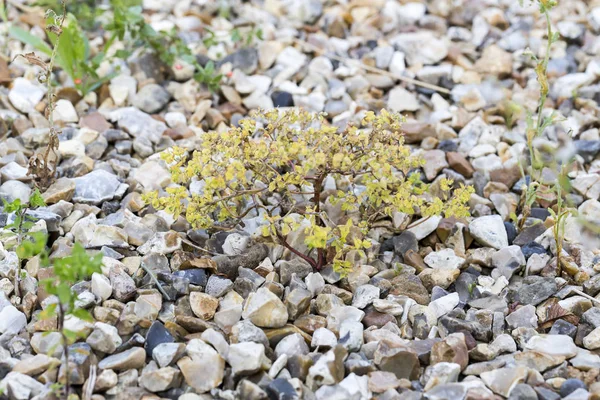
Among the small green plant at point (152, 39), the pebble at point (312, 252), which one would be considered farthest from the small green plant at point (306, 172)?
the small green plant at point (152, 39)

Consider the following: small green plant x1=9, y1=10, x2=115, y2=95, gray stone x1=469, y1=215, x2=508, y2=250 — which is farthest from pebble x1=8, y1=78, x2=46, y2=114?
gray stone x1=469, y1=215, x2=508, y2=250

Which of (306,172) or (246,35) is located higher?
(306,172)

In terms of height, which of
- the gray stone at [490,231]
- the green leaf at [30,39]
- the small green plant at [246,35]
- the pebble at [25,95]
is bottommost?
the gray stone at [490,231]

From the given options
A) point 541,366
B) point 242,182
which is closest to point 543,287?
point 541,366

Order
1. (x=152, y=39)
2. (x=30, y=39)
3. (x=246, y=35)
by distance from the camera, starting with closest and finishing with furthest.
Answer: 1. (x=30, y=39)
2. (x=152, y=39)
3. (x=246, y=35)

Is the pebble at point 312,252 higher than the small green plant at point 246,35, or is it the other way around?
the small green plant at point 246,35

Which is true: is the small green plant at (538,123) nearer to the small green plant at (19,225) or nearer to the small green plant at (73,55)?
the small green plant at (19,225)

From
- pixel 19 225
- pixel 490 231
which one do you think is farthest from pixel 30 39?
pixel 490 231

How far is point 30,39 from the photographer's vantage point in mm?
3600

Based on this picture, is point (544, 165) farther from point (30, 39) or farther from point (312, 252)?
point (30, 39)

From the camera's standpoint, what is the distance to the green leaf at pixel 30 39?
11.6 feet

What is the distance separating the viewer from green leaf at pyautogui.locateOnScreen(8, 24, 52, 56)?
3547 millimetres

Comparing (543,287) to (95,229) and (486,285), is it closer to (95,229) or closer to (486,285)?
(486,285)

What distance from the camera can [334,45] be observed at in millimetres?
4121
